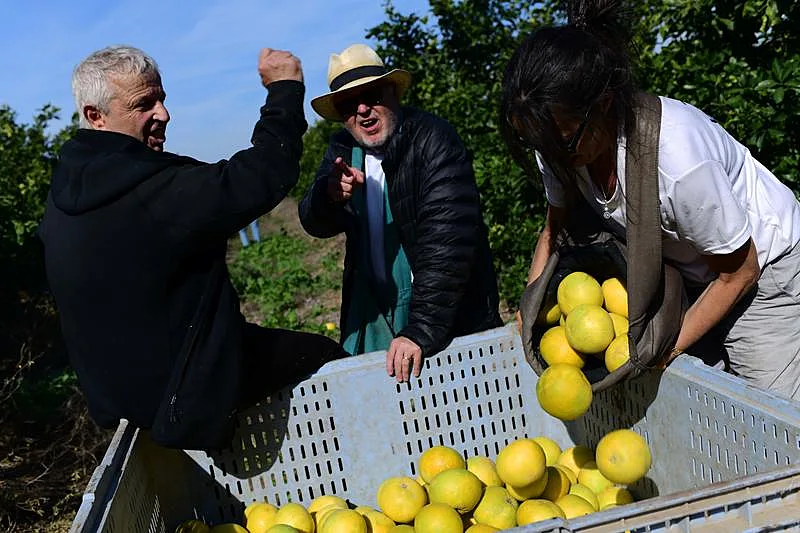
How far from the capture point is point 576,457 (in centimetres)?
230

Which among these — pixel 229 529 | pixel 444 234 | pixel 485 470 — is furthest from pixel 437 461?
pixel 444 234

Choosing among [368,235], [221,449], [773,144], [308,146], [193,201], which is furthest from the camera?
[308,146]

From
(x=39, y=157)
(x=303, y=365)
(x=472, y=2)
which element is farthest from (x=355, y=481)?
(x=39, y=157)

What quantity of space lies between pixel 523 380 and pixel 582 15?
110cm

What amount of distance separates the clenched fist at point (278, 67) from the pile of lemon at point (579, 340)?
0.94 meters

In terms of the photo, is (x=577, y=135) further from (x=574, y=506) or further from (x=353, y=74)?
(x=353, y=74)

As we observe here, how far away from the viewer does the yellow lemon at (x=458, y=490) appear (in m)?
2.05

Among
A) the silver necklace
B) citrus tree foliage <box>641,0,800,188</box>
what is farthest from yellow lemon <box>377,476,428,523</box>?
citrus tree foliage <box>641,0,800,188</box>

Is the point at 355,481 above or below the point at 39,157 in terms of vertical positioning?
below

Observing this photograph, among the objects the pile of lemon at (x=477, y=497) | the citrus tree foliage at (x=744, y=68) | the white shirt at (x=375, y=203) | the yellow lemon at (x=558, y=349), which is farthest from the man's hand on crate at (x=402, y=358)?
the citrus tree foliage at (x=744, y=68)

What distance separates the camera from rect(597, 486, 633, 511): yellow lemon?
2060mm

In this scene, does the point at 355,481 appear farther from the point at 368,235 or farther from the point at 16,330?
the point at 16,330

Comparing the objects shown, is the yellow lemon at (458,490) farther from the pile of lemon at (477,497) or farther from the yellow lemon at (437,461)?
the yellow lemon at (437,461)

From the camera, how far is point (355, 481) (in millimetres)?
2283
